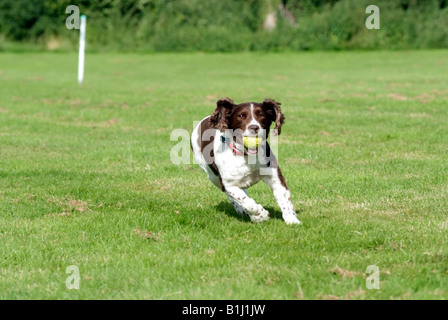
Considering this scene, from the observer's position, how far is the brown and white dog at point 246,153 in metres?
7.12

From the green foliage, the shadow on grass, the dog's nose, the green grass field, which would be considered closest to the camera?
the green grass field

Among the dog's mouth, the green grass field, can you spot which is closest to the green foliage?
the green grass field

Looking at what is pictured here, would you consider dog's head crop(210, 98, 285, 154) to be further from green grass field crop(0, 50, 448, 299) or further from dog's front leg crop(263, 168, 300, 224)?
green grass field crop(0, 50, 448, 299)

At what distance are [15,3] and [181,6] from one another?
13.2m

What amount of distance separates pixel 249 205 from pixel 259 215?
0.58 feet

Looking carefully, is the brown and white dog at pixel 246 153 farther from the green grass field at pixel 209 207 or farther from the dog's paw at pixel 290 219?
the green grass field at pixel 209 207

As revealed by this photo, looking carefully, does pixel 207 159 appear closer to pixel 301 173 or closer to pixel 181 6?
pixel 301 173

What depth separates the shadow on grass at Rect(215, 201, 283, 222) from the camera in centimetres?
777

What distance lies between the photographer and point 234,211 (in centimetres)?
810

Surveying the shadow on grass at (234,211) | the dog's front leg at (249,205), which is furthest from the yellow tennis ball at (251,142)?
the shadow on grass at (234,211)

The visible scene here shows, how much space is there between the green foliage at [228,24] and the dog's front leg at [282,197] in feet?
123

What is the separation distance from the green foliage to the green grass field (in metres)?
24.1

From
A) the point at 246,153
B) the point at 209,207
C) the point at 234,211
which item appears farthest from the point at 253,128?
the point at 209,207

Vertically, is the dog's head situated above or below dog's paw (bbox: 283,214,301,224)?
above
